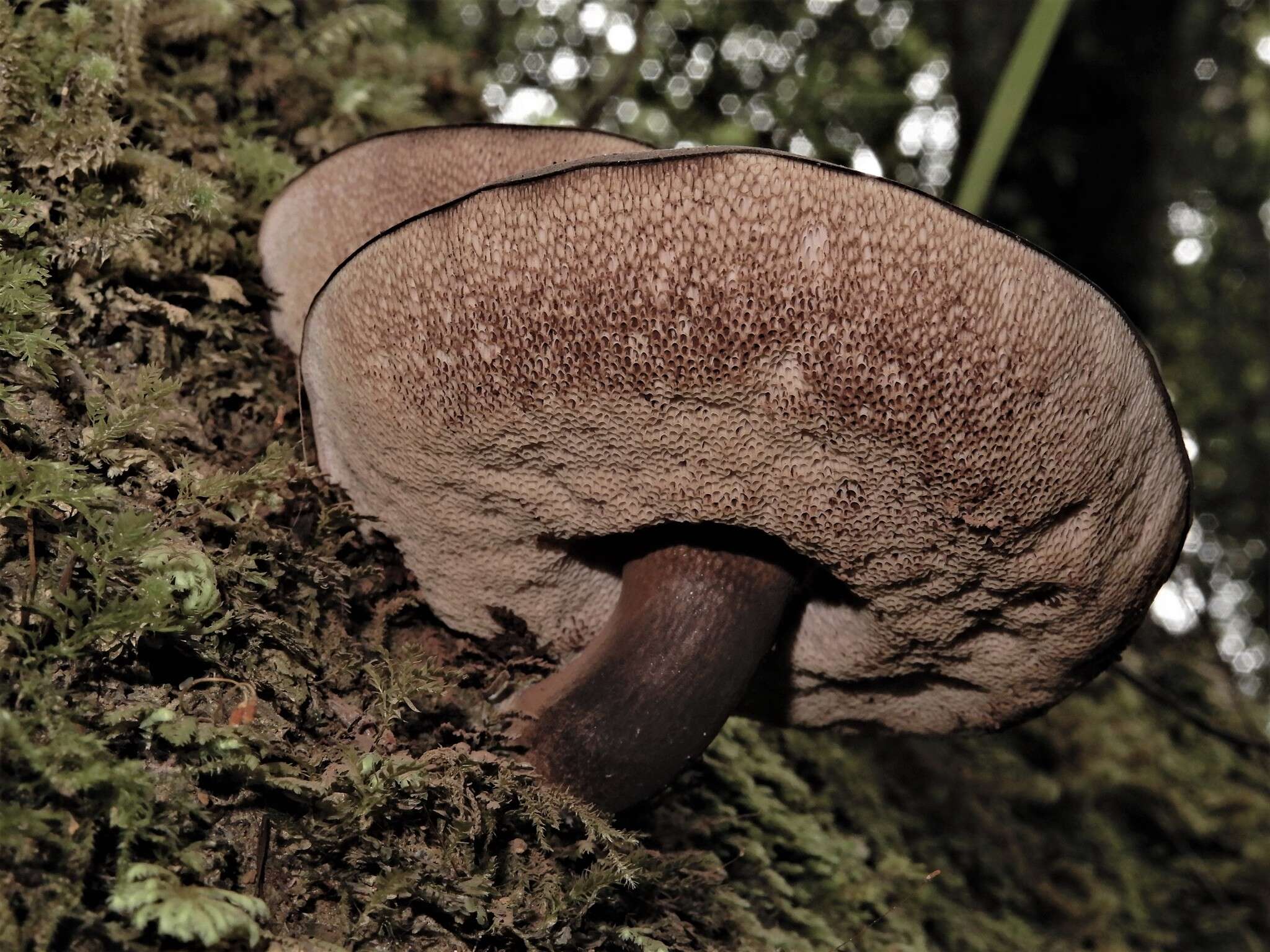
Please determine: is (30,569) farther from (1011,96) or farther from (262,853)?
(1011,96)

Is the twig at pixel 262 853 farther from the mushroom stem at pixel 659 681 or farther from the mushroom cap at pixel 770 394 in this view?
the mushroom cap at pixel 770 394

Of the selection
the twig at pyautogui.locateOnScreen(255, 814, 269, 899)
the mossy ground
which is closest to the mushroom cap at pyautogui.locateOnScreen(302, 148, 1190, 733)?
the mossy ground

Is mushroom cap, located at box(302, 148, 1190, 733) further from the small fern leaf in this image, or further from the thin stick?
the small fern leaf

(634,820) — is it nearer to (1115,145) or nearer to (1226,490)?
(1115,145)

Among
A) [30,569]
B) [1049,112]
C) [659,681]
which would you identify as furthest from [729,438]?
[1049,112]

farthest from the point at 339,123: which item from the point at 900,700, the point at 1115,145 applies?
the point at 1115,145

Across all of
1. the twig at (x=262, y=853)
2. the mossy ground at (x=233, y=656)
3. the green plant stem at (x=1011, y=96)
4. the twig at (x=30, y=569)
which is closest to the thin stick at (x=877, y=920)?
the mossy ground at (x=233, y=656)
